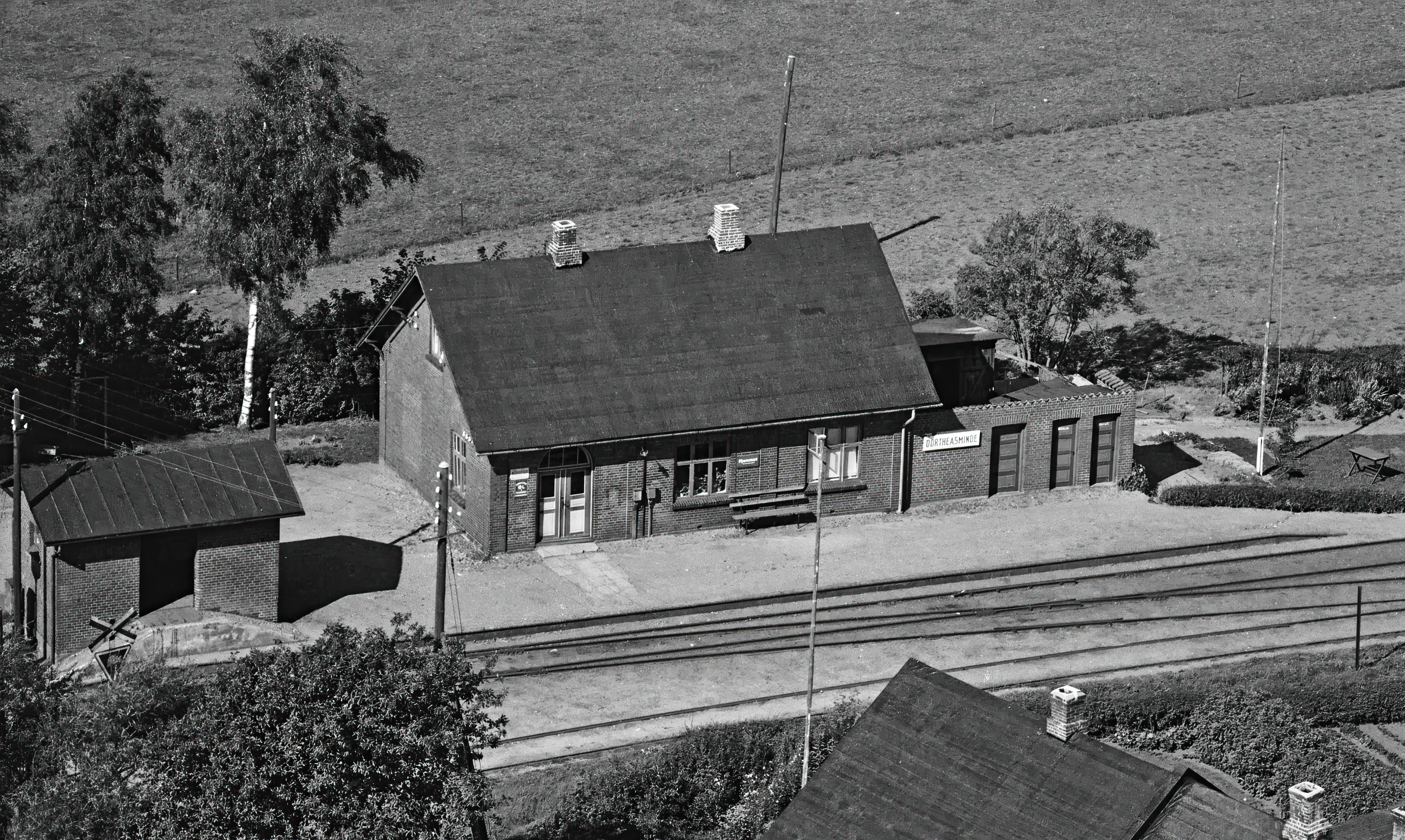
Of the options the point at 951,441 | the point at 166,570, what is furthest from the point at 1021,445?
the point at 166,570

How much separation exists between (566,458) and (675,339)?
13.6 feet

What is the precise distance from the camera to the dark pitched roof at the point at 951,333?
5322 centimetres

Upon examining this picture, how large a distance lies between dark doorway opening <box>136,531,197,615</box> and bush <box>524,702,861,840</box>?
10729 mm

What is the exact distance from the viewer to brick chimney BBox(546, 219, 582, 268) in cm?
5103

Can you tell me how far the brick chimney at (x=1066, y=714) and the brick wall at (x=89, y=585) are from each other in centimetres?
2018

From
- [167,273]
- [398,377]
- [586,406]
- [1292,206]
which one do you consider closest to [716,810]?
[586,406]

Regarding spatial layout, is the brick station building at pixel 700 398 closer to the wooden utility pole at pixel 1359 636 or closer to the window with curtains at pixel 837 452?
the window with curtains at pixel 837 452

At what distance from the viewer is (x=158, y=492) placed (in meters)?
43.2

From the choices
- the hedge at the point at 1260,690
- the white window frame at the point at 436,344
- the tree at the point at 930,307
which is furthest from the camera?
the tree at the point at 930,307

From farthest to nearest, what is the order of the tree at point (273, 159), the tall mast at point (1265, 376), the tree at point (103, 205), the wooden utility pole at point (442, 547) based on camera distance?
the tall mast at point (1265, 376) < the tree at point (273, 159) < the tree at point (103, 205) < the wooden utility pole at point (442, 547)

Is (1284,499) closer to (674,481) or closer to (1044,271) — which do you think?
(1044,271)

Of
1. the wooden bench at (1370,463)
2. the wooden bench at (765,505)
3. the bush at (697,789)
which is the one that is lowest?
the bush at (697,789)

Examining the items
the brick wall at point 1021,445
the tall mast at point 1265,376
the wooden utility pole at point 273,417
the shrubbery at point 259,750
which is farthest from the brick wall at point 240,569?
the tall mast at point 1265,376

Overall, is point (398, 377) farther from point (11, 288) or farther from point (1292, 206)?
point (1292, 206)
